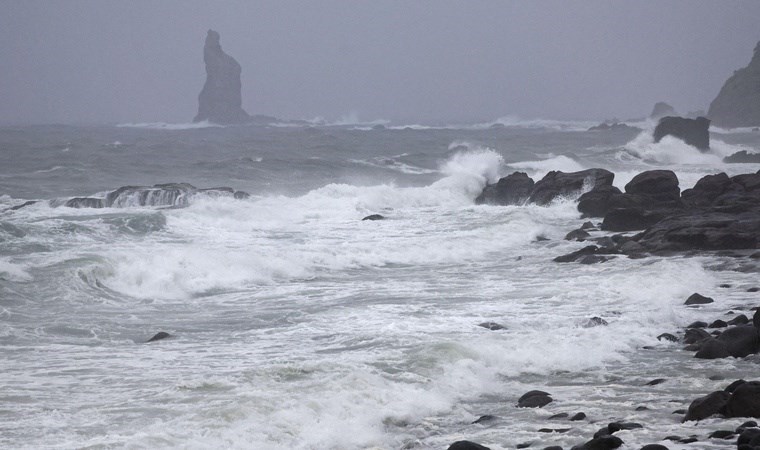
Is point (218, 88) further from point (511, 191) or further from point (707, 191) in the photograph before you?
point (707, 191)

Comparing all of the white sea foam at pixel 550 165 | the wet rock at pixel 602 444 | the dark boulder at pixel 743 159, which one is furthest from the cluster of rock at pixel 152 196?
the dark boulder at pixel 743 159

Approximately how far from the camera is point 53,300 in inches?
619

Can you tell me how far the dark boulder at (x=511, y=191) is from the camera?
31219 mm

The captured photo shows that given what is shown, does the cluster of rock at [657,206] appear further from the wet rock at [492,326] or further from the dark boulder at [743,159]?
the dark boulder at [743,159]

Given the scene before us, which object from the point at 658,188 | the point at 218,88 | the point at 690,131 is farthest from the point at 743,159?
the point at 218,88

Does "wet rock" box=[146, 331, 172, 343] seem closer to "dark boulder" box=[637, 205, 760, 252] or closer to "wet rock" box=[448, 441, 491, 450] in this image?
"wet rock" box=[448, 441, 491, 450]

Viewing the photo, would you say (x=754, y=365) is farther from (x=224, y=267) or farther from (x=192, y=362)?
(x=224, y=267)

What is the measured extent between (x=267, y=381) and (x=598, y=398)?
3.98m

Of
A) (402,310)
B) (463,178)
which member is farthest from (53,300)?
(463,178)

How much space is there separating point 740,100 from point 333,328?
96390mm

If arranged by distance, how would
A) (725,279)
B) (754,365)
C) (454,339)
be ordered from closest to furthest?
(754,365) < (454,339) < (725,279)

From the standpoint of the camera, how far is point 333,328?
44.5 ft

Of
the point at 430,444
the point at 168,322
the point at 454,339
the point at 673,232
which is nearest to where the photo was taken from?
the point at 430,444

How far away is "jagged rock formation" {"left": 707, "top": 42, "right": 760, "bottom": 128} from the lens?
96.3 m
